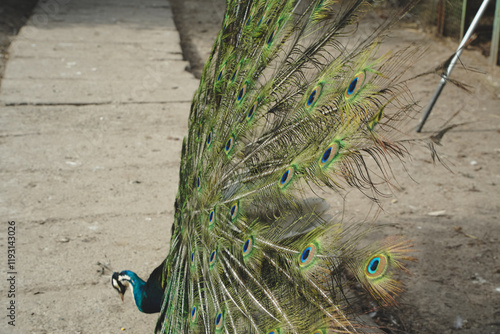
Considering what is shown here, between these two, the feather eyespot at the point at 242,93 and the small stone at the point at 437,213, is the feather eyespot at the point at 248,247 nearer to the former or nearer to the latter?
the feather eyespot at the point at 242,93

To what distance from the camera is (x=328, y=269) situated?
5.20 feet

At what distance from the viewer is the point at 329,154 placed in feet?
5.26

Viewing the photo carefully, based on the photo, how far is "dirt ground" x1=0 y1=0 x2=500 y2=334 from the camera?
2.60m

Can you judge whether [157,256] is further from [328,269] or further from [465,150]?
[465,150]

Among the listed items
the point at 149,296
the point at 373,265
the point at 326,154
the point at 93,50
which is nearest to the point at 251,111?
Result: the point at 326,154

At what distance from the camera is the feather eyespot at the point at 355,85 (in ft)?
5.25

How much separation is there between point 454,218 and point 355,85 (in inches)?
82.8

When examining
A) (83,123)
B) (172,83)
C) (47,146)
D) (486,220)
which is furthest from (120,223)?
(172,83)

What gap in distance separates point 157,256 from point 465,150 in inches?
102

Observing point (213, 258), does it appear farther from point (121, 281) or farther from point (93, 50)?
point (93, 50)

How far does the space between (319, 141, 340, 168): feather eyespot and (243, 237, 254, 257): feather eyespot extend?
0.38 m

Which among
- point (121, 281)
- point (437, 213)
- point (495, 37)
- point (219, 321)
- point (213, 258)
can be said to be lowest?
point (437, 213)

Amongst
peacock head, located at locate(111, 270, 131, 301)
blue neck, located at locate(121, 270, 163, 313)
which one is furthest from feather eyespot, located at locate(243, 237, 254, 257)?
peacock head, located at locate(111, 270, 131, 301)

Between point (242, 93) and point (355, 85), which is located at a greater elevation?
point (355, 85)
